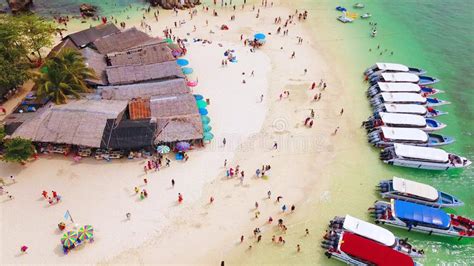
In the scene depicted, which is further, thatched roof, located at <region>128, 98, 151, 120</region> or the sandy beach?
thatched roof, located at <region>128, 98, 151, 120</region>

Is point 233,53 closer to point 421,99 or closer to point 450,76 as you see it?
point 421,99

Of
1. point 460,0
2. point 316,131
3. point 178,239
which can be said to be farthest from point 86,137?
point 460,0

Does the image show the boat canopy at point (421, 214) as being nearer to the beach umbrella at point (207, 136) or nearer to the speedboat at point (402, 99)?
the speedboat at point (402, 99)

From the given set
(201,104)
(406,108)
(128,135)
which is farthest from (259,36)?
(128,135)

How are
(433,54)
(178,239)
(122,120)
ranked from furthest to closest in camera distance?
1. (433,54)
2. (122,120)
3. (178,239)

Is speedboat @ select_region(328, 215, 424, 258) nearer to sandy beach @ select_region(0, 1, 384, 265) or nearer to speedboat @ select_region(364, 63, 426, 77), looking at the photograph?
sandy beach @ select_region(0, 1, 384, 265)

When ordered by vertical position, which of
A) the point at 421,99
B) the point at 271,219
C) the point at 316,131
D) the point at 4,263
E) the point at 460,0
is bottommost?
the point at 4,263

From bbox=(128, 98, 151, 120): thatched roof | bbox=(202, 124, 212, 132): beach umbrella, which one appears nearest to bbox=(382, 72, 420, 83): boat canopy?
bbox=(202, 124, 212, 132): beach umbrella
